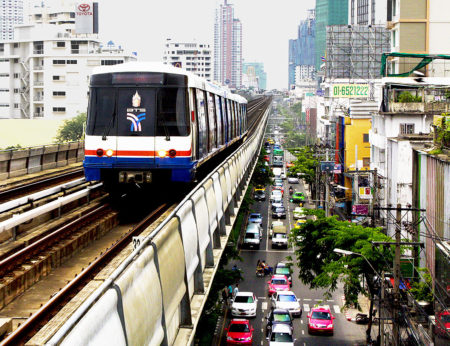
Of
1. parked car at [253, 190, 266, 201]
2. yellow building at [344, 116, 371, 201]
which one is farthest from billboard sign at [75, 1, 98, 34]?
yellow building at [344, 116, 371, 201]

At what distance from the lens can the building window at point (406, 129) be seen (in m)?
34.6

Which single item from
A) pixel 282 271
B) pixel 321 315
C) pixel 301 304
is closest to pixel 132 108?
pixel 321 315

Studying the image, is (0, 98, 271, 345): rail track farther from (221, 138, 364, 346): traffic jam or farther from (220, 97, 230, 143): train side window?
(221, 138, 364, 346): traffic jam

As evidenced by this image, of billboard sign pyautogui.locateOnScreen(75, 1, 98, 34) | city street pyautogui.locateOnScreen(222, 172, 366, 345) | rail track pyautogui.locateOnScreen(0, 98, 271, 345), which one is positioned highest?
billboard sign pyautogui.locateOnScreen(75, 1, 98, 34)

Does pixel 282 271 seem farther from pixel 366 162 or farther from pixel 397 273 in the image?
pixel 397 273

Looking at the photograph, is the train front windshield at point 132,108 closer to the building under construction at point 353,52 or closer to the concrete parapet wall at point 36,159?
the concrete parapet wall at point 36,159

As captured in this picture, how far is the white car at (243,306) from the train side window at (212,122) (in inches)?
404

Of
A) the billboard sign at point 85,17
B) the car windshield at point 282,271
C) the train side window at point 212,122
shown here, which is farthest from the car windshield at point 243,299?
the billboard sign at point 85,17

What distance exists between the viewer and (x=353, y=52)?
245 feet

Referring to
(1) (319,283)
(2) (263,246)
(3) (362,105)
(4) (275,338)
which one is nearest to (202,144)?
(1) (319,283)

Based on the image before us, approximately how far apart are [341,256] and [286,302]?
668 cm

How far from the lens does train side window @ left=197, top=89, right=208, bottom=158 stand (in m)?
16.6

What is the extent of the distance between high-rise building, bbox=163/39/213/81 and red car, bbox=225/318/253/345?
16326 centimetres

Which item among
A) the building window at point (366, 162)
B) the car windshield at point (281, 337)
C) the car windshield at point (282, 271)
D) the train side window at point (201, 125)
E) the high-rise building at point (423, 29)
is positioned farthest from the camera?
the building window at point (366, 162)
